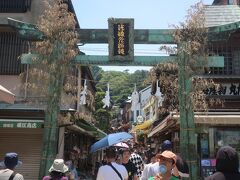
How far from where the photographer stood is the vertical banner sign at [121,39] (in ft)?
44.3

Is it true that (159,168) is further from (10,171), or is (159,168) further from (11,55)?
(11,55)

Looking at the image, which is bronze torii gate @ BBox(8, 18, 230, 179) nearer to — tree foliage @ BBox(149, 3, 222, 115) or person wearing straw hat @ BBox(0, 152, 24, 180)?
tree foliage @ BBox(149, 3, 222, 115)

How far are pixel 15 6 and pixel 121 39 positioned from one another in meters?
6.98

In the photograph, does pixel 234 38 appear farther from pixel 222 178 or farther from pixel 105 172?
pixel 222 178

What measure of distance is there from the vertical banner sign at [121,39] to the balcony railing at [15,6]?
19.8 feet

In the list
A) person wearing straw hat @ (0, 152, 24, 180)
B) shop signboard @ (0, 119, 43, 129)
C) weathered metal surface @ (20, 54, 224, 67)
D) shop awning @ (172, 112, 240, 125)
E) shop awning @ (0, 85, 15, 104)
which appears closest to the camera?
person wearing straw hat @ (0, 152, 24, 180)

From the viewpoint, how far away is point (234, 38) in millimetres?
17906

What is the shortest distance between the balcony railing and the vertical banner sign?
19.8 ft

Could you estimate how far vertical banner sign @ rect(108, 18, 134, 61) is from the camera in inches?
532

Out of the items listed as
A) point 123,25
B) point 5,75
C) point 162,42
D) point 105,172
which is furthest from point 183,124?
point 5,75

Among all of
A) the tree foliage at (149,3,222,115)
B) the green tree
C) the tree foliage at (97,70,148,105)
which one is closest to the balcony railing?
the green tree

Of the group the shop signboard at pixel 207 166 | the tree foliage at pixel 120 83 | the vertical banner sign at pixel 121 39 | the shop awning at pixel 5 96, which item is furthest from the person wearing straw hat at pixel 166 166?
the tree foliage at pixel 120 83

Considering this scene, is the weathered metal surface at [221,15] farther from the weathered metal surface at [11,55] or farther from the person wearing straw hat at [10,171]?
the person wearing straw hat at [10,171]

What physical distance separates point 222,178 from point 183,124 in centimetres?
817
